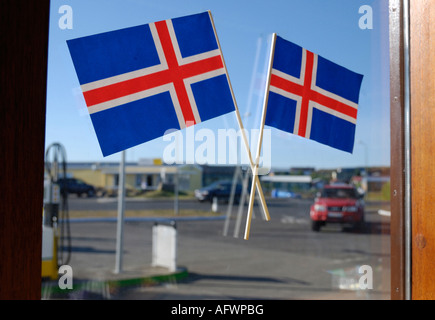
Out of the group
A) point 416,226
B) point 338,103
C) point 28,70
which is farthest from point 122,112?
point 416,226

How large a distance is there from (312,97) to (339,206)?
32.0ft

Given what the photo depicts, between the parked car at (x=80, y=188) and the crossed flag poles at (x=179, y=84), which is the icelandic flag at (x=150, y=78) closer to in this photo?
the crossed flag poles at (x=179, y=84)

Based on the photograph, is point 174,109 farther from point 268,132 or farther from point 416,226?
point 416,226

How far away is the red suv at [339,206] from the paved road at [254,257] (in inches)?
23.7

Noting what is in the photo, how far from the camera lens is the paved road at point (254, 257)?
6359mm

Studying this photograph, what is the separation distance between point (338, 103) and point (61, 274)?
1.37m

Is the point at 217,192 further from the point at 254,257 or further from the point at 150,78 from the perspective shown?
the point at 150,78

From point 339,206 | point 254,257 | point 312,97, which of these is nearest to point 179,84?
point 312,97

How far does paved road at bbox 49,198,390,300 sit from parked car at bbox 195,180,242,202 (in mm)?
2837

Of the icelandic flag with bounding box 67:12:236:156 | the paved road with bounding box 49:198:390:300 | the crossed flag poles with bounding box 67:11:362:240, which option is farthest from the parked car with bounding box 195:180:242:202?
the icelandic flag with bounding box 67:12:236:156

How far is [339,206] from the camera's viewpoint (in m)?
11.2

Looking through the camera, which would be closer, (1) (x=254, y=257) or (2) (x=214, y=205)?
(1) (x=254, y=257)

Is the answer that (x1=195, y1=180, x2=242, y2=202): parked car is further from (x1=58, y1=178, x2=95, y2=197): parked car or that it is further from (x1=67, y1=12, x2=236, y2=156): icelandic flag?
(x1=67, y1=12, x2=236, y2=156): icelandic flag

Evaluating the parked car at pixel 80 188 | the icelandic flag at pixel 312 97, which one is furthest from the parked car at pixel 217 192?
the icelandic flag at pixel 312 97
